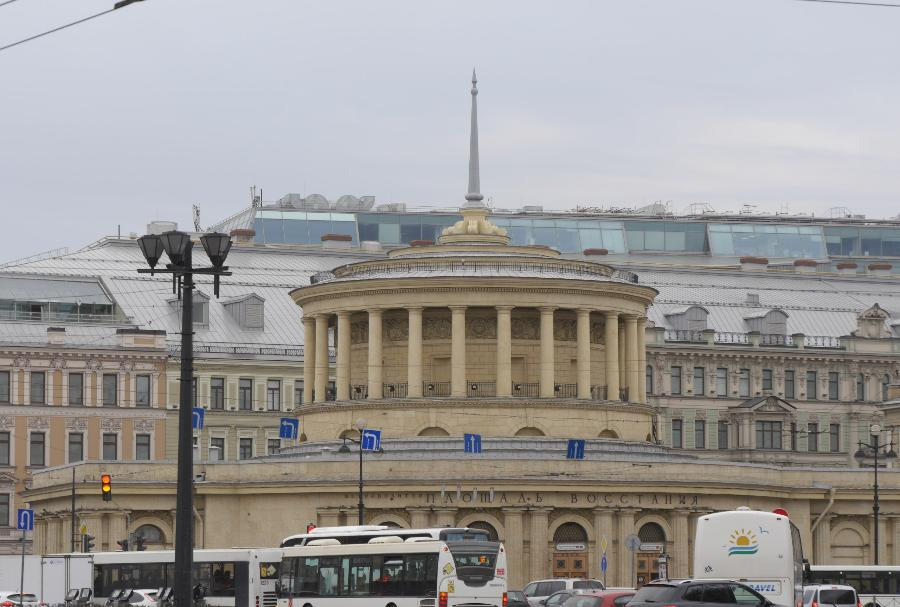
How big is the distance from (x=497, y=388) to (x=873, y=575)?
75.8ft

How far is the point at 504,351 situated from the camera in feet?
316

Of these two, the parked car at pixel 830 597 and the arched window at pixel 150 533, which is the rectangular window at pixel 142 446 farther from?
the parked car at pixel 830 597

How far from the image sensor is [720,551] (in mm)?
59562

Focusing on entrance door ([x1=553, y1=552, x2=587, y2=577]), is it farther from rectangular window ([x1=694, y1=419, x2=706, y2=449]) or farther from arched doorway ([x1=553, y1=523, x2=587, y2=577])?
rectangular window ([x1=694, y1=419, x2=706, y2=449])

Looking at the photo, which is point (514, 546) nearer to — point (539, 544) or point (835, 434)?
point (539, 544)

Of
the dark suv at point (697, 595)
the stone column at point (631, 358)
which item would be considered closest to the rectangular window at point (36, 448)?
the stone column at point (631, 358)

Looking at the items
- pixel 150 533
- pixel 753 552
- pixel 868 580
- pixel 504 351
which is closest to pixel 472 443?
pixel 504 351

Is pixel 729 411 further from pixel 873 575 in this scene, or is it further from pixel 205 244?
pixel 205 244

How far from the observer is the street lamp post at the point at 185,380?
40.8 m

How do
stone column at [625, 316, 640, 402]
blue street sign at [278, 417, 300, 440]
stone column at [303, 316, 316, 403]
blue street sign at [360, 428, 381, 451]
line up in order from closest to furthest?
blue street sign at [360, 428, 381, 451] → blue street sign at [278, 417, 300, 440] → stone column at [625, 316, 640, 402] → stone column at [303, 316, 316, 403]

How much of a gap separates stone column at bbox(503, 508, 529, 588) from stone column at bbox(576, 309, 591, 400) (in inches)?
365

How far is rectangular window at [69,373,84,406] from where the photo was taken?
123500 millimetres

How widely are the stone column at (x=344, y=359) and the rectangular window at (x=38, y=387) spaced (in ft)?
93.7

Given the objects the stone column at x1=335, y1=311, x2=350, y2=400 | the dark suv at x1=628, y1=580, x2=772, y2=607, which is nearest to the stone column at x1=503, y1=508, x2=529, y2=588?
the stone column at x1=335, y1=311, x2=350, y2=400
